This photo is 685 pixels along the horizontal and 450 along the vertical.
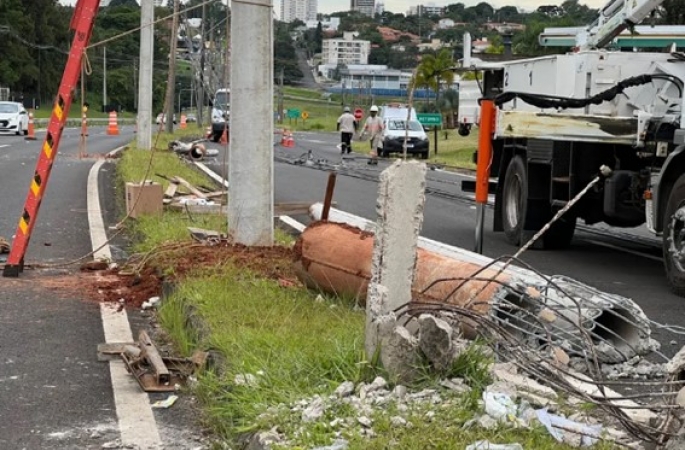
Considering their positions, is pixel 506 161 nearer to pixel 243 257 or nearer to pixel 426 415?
pixel 243 257

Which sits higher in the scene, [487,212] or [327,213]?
[327,213]

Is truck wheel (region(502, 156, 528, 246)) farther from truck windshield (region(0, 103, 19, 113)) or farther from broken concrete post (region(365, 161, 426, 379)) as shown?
truck windshield (region(0, 103, 19, 113))

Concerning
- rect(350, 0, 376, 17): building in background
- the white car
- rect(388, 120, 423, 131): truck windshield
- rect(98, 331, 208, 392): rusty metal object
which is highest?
rect(350, 0, 376, 17): building in background

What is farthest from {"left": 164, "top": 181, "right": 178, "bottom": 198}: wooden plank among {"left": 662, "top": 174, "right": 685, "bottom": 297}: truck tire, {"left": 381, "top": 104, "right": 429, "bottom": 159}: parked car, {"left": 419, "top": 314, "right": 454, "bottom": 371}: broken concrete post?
{"left": 381, "top": 104, "right": 429, "bottom": 159}: parked car

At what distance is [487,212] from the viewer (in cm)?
1717

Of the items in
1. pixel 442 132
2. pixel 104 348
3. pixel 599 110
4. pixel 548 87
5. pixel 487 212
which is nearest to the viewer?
pixel 104 348

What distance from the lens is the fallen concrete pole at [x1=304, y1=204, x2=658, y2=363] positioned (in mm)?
6238

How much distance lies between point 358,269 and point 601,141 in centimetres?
416

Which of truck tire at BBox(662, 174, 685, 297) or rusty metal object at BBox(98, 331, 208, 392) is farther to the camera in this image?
truck tire at BBox(662, 174, 685, 297)

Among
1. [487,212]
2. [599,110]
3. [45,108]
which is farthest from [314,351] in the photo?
[45,108]

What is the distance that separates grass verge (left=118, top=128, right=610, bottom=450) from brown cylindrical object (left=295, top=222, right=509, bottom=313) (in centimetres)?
15

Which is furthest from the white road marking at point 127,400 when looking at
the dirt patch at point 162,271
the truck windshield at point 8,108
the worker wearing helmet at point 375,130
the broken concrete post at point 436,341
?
the truck windshield at point 8,108

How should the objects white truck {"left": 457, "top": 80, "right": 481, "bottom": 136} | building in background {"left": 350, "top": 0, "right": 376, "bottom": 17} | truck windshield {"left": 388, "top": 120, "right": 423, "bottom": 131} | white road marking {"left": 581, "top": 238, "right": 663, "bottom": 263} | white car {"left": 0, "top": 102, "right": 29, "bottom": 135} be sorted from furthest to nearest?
building in background {"left": 350, "top": 0, "right": 376, "bottom": 17}, white car {"left": 0, "top": 102, "right": 29, "bottom": 135}, truck windshield {"left": 388, "top": 120, "right": 423, "bottom": 131}, white truck {"left": 457, "top": 80, "right": 481, "bottom": 136}, white road marking {"left": 581, "top": 238, "right": 663, "bottom": 263}

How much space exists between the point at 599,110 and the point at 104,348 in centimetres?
638
